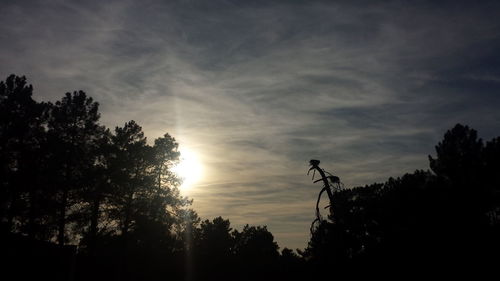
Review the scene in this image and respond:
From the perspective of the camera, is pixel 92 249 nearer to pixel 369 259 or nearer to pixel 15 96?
pixel 15 96

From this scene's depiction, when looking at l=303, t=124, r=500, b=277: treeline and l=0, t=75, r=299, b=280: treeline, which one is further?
l=0, t=75, r=299, b=280: treeline

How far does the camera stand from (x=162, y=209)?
33.8m

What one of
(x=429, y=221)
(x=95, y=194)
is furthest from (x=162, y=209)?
(x=429, y=221)

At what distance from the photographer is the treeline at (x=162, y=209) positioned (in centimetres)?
2394

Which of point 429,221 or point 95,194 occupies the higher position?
point 95,194

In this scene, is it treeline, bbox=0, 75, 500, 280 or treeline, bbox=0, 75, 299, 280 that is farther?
treeline, bbox=0, 75, 299, 280

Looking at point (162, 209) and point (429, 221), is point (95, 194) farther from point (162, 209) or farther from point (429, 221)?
point (429, 221)

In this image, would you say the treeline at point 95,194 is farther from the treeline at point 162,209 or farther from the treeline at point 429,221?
the treeline at point 429,221

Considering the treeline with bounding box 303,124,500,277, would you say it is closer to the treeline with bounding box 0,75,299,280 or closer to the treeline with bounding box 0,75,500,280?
the treeline with bounding box 0,75,500,280

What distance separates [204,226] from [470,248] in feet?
148

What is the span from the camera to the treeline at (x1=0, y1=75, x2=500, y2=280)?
78.5 feet

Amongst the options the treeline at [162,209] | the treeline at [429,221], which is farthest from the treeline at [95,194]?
the treeline at [429,221]

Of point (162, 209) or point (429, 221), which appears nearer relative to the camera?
point (429, 221)

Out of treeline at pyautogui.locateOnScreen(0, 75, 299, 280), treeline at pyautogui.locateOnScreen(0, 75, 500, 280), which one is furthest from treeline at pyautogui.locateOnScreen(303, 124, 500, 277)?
treeline at pyautogui.locateOnScreen(0, 75, 299, 280)
